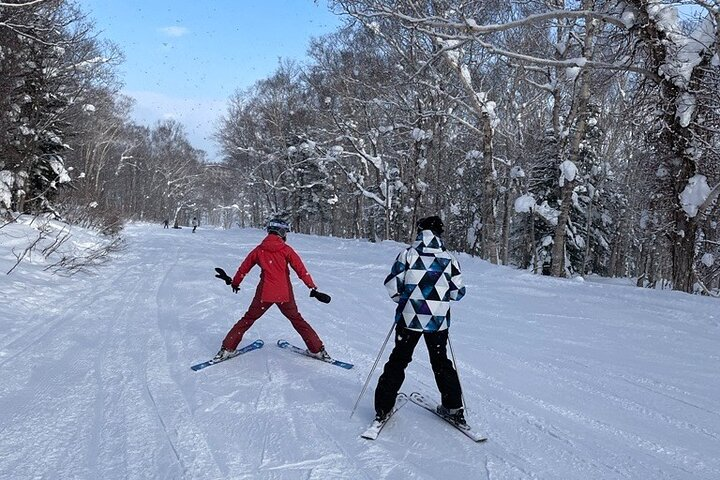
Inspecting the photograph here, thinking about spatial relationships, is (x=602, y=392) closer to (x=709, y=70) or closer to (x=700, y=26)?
(x=709, y=70)

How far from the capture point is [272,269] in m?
5.57

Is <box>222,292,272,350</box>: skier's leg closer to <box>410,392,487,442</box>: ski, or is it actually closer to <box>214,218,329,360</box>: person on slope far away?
<box>214,218,329,360</box>: person on slope far away

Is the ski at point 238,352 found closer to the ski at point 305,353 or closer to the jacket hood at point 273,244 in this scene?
the ski at point 305,353

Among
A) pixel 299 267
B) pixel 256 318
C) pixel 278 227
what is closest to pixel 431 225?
pixel 299 267

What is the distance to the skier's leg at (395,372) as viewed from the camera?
13.0 ft

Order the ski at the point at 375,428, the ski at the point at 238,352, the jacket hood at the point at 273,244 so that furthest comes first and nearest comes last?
the jacket hood at the point at 273,244 < the ski at the point at 238,352 < the ski at the point at 375,428

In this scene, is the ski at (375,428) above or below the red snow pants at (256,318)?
below

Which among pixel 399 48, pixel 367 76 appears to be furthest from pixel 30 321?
pixel 367 76

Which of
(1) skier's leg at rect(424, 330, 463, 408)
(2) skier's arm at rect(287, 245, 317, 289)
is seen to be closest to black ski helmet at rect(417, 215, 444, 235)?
(1) skier's leg at rect(424, 330, 463, 408)

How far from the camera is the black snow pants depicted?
3.96m

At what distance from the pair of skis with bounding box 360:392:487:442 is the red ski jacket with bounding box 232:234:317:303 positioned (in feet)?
5.72

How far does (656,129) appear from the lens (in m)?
9.61

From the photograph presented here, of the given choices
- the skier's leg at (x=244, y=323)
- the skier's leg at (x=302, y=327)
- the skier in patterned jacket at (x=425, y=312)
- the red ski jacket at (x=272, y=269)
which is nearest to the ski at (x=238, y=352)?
the skier's leg at (x=244, y=323)

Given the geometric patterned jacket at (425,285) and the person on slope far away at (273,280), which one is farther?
the person on slope far away at (273,280)
